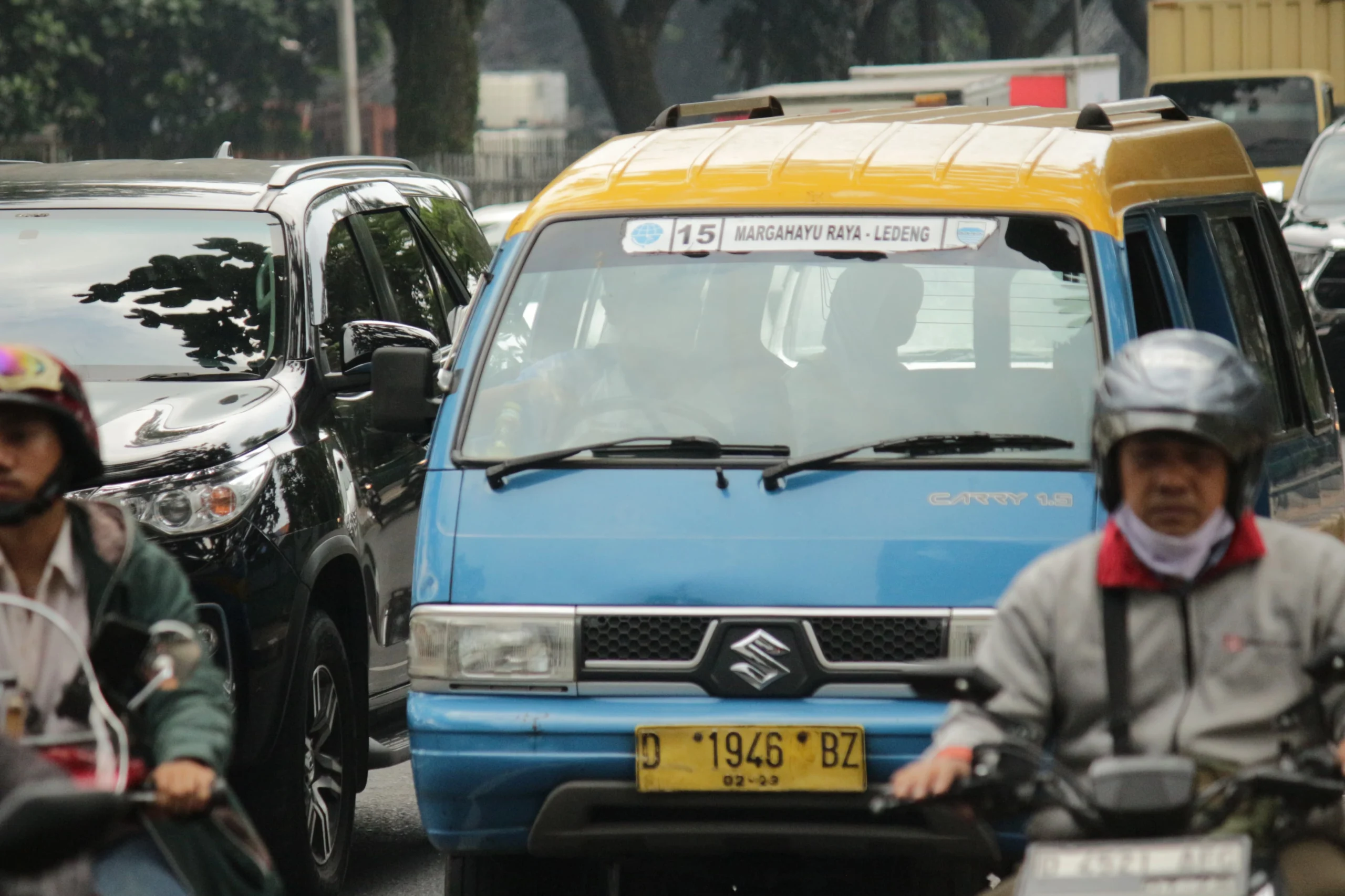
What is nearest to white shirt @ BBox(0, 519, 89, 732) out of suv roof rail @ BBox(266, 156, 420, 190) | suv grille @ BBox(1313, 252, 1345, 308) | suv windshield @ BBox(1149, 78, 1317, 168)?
suv roof rail @ BBox(266, 156, 420, 190)

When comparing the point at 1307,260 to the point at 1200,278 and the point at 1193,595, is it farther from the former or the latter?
the point at 1193,595

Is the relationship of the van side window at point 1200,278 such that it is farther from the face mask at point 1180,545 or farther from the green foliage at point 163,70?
the green foliage at point 163,70

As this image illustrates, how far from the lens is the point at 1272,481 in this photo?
6.15 meters

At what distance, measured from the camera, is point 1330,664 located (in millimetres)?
3047

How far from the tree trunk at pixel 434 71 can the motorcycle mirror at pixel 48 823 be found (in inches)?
1166

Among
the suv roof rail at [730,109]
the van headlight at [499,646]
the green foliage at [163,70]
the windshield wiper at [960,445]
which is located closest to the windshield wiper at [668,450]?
the windshield wiper at [960,445]

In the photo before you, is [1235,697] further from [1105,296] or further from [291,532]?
[291,532]

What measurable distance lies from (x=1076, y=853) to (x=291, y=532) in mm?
3731

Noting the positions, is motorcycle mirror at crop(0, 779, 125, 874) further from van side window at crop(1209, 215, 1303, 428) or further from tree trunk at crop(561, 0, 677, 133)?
tree trunk at crop(561, 0, 677, 133)

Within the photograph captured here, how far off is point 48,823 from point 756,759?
8.02 ft

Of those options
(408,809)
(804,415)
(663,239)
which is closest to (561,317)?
(663,239)

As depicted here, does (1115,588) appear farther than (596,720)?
No

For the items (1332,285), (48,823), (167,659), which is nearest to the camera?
(48,823)

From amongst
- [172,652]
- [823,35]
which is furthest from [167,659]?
[823,35]
